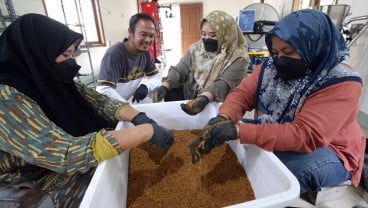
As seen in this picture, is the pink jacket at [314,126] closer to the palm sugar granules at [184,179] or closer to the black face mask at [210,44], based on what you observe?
A: the palm sugar granules at [184,179]

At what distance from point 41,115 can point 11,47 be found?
266 mm

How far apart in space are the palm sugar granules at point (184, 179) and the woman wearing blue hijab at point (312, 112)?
0.12 metres

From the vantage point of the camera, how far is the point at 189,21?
7297 millimetres

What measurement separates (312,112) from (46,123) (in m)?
0.93

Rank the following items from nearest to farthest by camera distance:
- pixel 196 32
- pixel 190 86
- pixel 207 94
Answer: pixel 207 94, pixel 190 86, pixel 196 32

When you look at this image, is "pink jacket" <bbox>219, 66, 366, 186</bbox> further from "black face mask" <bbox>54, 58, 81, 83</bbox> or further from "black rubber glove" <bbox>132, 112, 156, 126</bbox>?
"black face mask" <bbox>54, 58, 81, 83</bbox>

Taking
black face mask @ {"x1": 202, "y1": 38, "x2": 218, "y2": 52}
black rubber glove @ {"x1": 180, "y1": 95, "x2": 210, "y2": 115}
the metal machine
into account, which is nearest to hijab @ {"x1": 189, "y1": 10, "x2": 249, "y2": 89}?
black face mask @ {"x1": 202, "y1": 38, "x2": 218, "y2": 52}

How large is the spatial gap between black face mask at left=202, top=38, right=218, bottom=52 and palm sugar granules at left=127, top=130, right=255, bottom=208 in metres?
0.81

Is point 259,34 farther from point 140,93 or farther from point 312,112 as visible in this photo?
point 312,112

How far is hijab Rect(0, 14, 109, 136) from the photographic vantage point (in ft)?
2.35

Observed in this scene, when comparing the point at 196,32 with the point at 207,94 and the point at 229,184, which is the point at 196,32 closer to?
the point at 207,94

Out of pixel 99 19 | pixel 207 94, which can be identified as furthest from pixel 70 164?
pixel 99 19

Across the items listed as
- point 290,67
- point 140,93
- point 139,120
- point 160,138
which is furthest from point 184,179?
point 140,93

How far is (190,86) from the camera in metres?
1.77
